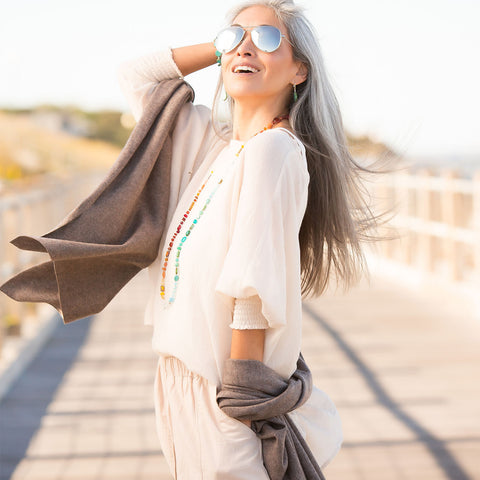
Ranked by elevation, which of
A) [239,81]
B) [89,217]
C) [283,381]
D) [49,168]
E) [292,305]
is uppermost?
[49,168]

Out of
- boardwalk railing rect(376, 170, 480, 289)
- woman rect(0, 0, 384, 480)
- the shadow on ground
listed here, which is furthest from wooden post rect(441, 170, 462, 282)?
woman rect(0, 0, 384, 480)

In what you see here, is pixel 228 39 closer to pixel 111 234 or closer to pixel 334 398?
pixel 111 234

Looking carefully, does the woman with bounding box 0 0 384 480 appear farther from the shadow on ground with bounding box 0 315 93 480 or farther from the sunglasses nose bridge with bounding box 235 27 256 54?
the shadow on ground with bounding box 0 315 93 480

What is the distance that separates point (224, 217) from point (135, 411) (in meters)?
2.51

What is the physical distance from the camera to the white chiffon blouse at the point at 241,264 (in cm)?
150

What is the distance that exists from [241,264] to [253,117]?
38 cm

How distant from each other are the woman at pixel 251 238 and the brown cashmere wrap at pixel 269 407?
0.03m

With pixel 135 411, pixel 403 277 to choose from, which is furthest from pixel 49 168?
pixel 135 411

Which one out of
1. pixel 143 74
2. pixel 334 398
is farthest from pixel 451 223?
pixel 143 74

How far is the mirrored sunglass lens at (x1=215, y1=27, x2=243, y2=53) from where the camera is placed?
5.53ft

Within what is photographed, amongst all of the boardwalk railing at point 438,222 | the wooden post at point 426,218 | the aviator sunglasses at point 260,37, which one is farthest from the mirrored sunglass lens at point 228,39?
the wooden post at point 426,218

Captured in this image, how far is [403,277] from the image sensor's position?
819cm

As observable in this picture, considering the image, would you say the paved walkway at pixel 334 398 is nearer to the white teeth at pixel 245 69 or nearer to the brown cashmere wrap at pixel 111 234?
the brown cashmere wrap at pixel 111 234

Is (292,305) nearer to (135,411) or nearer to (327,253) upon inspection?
(327,253)
